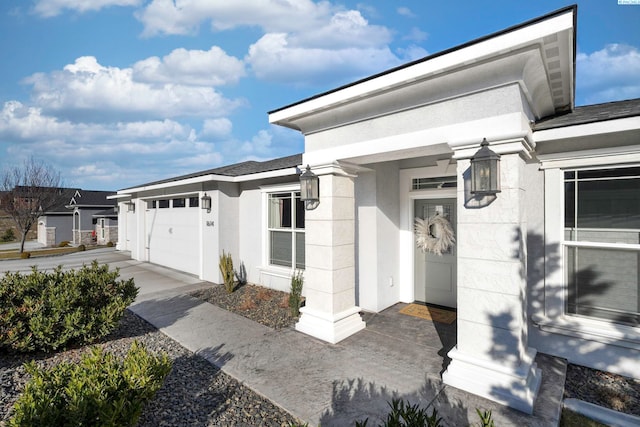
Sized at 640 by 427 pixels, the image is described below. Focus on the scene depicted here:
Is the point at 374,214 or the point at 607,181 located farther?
the point at 374,214

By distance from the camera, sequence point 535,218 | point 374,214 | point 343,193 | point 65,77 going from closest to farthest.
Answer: point 535,218
point 343,193
point 374,214
point 65,77

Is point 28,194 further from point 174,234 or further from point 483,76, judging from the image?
point 483,76

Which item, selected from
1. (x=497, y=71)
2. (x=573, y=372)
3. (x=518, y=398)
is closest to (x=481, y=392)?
(x=518, y=398)

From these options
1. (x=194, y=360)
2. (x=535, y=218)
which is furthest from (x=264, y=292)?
(x=535, y=218)

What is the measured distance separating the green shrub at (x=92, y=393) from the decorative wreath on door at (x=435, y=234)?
16.0 feet

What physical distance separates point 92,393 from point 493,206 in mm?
4087

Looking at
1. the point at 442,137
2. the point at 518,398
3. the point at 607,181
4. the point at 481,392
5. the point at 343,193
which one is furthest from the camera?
the point at 343,193

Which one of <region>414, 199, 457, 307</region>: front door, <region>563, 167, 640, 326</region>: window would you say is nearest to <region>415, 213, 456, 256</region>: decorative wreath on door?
<region>414, 199, 457, 307</region>: front door

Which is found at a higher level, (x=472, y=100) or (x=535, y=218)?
(x=472, y=100)

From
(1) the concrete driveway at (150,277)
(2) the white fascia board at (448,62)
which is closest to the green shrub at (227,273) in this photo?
(1) the concrete driveway at (150,277)

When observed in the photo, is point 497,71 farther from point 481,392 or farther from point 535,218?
point 481,392

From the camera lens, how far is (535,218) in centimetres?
434

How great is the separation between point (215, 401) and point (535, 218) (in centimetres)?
482

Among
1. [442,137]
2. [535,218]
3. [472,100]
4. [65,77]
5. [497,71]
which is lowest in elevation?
[535,218]
